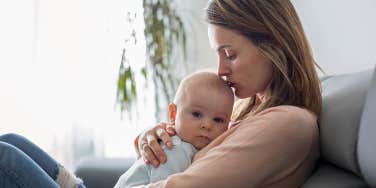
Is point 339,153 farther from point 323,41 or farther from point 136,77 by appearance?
point 136,77

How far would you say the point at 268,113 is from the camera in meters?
1.19

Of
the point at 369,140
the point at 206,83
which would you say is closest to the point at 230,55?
the point at 206,83

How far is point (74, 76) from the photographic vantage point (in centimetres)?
306

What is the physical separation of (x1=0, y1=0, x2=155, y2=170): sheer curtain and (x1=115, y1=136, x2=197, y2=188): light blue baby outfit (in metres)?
1.69

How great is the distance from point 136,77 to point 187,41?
0.41 m

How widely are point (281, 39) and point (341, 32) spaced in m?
0.59

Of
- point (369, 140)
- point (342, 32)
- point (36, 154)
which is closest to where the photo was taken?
point (369, 140)

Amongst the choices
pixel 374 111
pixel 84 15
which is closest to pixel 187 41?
pixel 84 15

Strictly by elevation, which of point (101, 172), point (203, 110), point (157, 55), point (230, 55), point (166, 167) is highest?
point (230, 55)

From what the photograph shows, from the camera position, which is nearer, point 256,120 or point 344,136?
point 344,136

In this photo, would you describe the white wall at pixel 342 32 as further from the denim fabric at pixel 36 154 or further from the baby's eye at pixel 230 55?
the denim fabric at pixel 36 154

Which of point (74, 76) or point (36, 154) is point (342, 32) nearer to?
point (36, 154)

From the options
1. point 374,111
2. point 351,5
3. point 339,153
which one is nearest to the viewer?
point 374,111

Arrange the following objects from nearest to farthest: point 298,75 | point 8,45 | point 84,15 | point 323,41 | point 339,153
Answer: point 339,153 → point 298,75 → point 323,41 → point 8,45 → point 84,15
